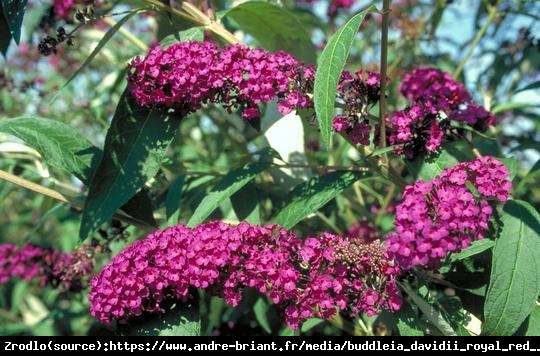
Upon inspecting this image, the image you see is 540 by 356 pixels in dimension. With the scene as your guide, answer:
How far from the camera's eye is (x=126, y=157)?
1.84 meters

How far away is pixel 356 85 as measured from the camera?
1.78 metres

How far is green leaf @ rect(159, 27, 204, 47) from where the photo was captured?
1.98m

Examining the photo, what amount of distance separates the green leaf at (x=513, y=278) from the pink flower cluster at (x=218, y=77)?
0.64 m

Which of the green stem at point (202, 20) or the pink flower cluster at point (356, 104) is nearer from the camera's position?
the pink flower cluster at point (356, 104)

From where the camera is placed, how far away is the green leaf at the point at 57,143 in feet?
6.40

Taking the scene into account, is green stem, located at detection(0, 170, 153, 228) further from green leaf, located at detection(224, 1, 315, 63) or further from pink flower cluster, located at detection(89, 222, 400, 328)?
green leaf, located at detection(224, 1, 315, 63)

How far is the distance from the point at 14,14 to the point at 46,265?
113cm

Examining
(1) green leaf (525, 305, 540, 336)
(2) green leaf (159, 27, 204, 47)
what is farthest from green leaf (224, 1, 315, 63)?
(1) green leaf (525, 305, 540, 336)

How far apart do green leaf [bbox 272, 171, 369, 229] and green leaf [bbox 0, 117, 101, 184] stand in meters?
0.62

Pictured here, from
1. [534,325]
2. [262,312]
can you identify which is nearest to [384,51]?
[534,325]

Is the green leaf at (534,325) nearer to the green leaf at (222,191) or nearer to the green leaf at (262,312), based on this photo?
the green leaf at (222,191)

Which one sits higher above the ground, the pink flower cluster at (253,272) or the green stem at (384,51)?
the green stem at (384,51)

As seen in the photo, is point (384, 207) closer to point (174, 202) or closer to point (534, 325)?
point (174, 202)

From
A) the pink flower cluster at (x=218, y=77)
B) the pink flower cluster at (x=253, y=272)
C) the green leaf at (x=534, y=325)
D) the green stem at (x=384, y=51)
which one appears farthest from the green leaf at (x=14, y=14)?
the green leaf at (x=534, y=325)
